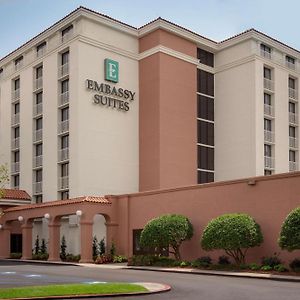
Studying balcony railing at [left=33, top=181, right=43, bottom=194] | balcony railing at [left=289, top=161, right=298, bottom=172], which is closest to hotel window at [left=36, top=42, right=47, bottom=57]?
balcony railing at [left=33, top=181, right=43, bottom=194]

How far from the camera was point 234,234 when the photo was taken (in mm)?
29875

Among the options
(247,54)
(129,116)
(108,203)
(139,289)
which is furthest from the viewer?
(247,54)

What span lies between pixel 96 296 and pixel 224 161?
38.4 meters

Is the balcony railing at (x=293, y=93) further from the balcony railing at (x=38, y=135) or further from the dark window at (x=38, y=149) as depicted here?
the dark window at (x=38, y=149)

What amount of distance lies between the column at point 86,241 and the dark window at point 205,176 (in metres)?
16.2

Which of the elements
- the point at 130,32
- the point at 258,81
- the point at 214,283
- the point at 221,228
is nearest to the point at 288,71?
the point at 258,81

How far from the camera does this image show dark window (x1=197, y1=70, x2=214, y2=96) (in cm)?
5538

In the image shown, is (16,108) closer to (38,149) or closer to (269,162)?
(38,149)

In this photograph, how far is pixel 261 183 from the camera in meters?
31.7

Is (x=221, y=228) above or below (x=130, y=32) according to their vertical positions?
below

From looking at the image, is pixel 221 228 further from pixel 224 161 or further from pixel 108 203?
pixel 224 161

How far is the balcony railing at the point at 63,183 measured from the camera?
4793 centimetres

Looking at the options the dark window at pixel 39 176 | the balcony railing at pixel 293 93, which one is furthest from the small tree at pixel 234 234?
the balcony railing at pixel 293 93

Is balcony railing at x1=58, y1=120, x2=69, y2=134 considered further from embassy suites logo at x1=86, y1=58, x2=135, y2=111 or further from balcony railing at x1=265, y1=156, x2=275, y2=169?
balcony railing at x1=265, y1=156, x2=275, y2=169
